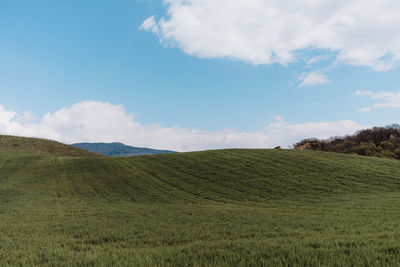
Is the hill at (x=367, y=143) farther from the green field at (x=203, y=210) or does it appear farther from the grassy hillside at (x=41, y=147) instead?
the grassy hillside at (x=41, y=147)

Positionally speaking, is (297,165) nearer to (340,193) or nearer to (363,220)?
(340,193)

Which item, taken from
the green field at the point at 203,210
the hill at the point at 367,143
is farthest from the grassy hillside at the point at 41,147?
the hill at the point at 367,143

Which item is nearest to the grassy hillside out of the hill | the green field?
the green field

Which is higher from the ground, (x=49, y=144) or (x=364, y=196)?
(x=49, y=144)

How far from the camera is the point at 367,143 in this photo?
56.0 metres

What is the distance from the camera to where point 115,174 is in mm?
34156

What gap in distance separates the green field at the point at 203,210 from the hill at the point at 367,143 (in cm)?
2002

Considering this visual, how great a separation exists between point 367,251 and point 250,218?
7397 millimetres

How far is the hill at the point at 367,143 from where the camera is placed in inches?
2047

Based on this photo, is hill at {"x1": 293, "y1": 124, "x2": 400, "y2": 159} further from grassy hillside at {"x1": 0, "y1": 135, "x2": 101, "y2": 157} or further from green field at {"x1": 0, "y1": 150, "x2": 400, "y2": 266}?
grassy hillside at {"x1": 0, "y1": 135, "x2": 101, "y2": 157}

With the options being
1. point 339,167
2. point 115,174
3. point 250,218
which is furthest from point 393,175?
point 115,174

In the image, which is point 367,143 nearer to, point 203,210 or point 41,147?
point 203,210

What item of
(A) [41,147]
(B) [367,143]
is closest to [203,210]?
(B) [367,143]

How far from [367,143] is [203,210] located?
176 feet
